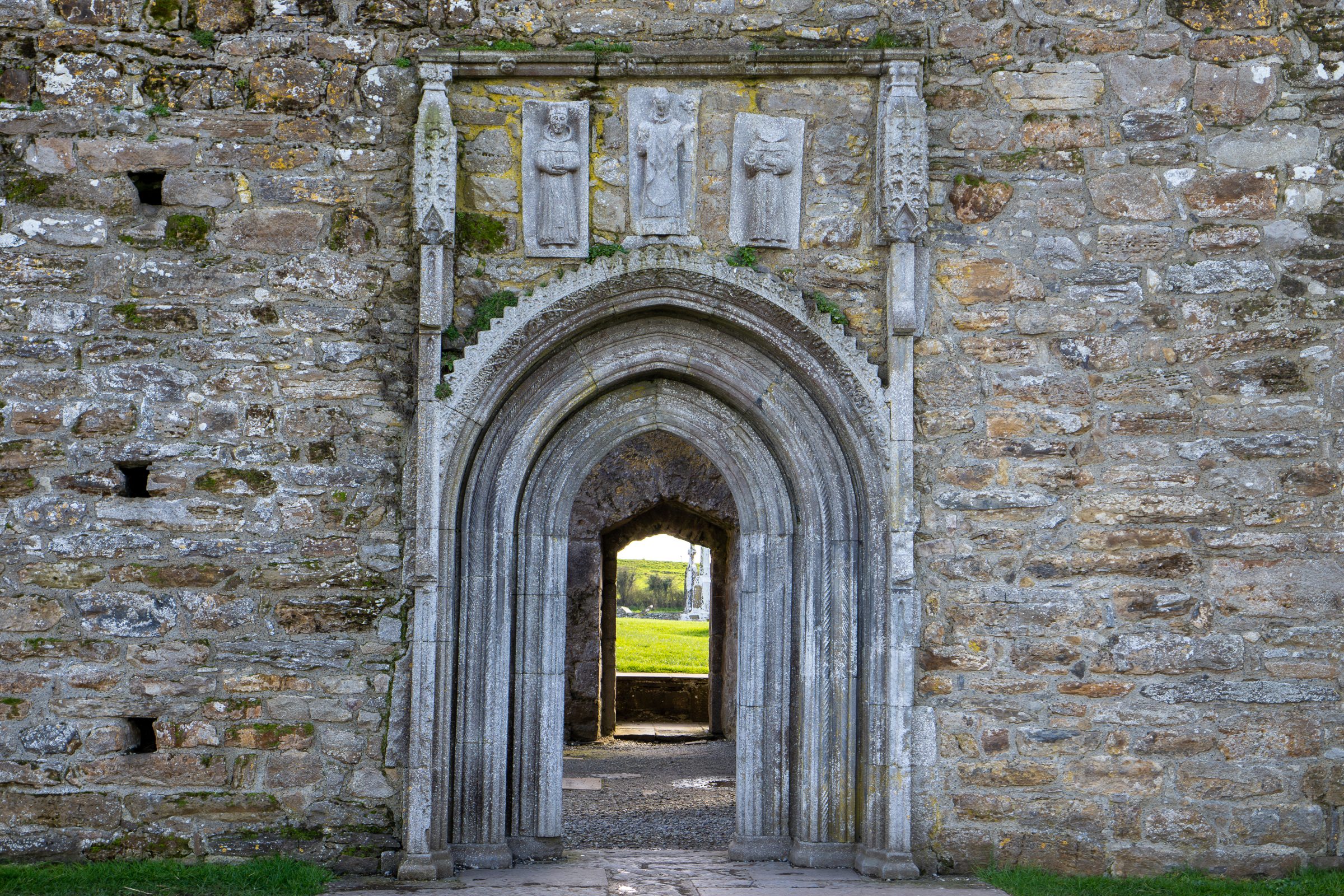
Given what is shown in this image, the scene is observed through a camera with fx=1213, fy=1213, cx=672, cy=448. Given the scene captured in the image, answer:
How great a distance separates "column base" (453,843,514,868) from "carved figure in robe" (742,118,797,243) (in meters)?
2.97

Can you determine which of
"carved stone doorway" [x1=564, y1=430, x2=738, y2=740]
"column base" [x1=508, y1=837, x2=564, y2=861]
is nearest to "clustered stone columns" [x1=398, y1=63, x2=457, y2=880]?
"column base" [x1=508, y1=837, x2=564, y2=861]

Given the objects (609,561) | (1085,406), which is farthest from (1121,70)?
(609,561)

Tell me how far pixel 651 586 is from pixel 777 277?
31157mm

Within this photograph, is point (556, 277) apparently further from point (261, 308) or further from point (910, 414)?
point (910, 414)

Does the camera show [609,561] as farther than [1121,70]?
Yes

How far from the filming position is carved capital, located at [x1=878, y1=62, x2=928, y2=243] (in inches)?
212

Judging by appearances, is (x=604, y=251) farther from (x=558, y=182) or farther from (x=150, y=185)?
(x=150, y=185)

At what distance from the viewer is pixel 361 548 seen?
213 inches

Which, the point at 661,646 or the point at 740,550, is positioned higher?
the point at 740,550

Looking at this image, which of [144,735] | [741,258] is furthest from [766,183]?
[144,735]

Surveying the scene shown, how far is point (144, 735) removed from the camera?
5.39m

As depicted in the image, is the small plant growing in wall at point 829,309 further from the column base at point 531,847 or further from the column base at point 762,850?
the column base at point 531,847

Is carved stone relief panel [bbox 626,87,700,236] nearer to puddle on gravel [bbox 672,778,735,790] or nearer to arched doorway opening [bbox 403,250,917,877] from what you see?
arched doorway opening [bbox 403,250,917,877]

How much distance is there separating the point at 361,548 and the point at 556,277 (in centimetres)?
149
